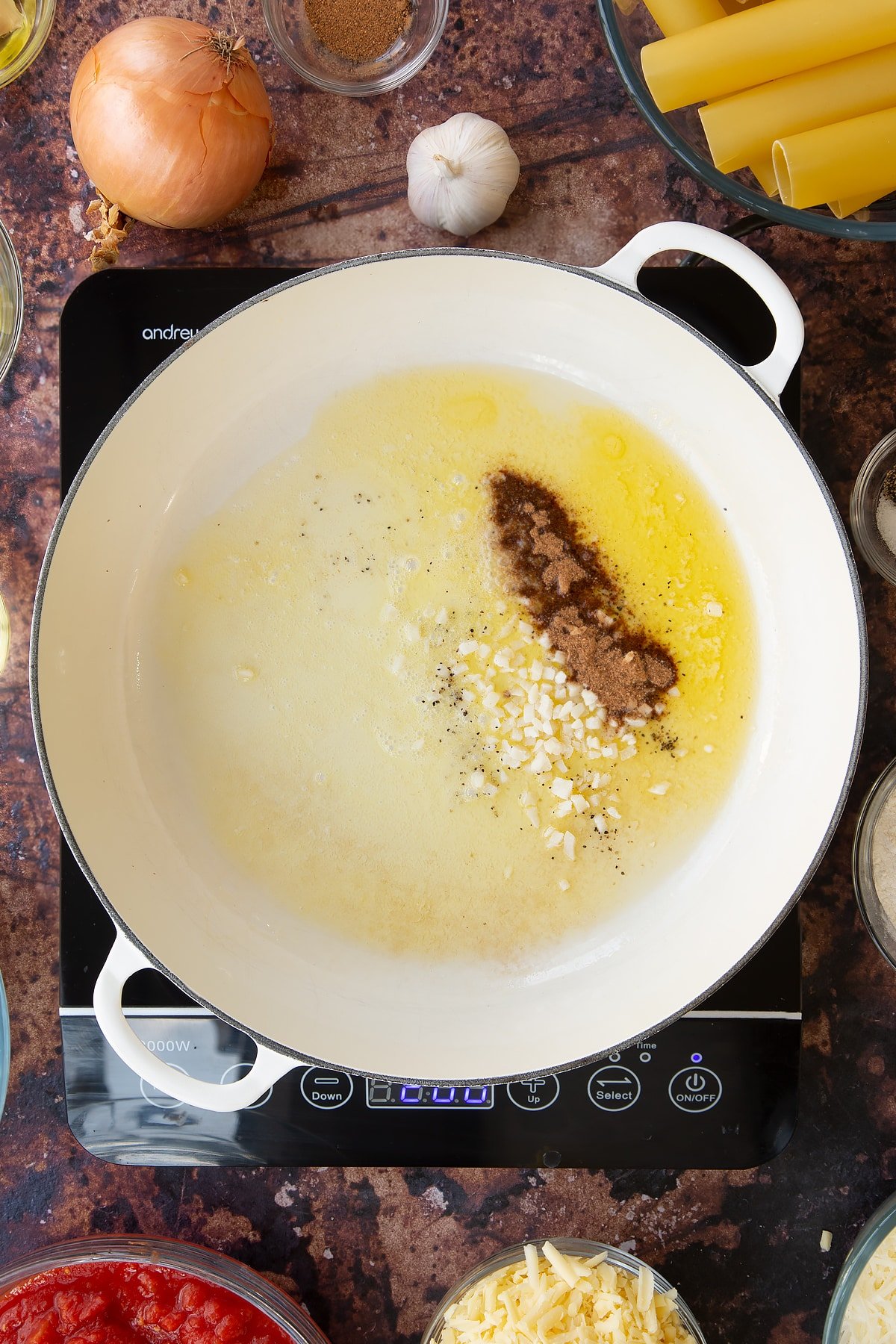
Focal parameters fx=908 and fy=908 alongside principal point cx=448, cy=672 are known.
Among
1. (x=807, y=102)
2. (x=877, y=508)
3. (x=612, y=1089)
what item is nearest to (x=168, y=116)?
(x=807, y=102)

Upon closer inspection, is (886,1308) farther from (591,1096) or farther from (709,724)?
(709,724)

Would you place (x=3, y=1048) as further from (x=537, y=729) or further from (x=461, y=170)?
(x=461, y=170)

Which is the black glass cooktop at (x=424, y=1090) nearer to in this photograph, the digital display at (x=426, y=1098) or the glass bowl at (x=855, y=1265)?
the digital display at (x=426, y=1098)

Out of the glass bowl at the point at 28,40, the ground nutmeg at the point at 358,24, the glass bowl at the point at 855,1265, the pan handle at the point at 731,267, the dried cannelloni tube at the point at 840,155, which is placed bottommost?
the glass bowl at the point at 855,1265

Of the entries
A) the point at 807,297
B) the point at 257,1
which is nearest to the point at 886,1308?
the point at 807,297

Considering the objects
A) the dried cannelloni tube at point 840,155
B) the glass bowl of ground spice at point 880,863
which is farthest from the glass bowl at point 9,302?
the glass bowl of ground spice at point 880,863

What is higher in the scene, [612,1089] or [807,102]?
[807,102]
